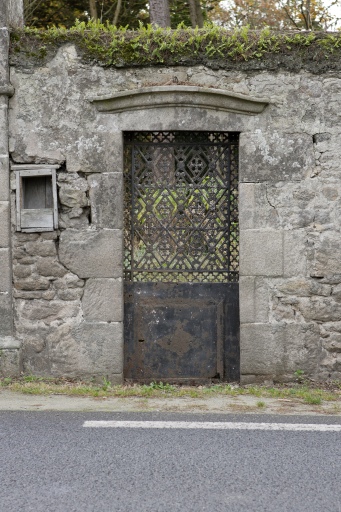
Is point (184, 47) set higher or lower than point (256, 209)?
higher

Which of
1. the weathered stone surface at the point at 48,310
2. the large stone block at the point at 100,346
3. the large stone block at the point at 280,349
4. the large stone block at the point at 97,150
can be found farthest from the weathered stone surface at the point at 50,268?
the large stone block at the point at 280,349

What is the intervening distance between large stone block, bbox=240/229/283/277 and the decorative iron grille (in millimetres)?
225

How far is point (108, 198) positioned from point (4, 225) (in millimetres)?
1046

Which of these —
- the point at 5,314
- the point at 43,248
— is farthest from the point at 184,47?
the point at 5,314

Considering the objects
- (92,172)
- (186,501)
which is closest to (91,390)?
(92,172)

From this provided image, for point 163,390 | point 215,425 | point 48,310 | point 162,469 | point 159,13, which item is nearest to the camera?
point 162,469

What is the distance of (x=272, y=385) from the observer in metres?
7.13

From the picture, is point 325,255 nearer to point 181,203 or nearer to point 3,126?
point 181,203

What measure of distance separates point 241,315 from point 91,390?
1627 millimetres

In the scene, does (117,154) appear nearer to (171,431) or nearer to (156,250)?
(156,250)

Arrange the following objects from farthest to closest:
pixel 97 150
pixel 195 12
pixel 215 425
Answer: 1. pixel 195 12
2. pixel 97 150
3. pixel 215 425

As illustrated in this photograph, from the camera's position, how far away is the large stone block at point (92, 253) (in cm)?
709

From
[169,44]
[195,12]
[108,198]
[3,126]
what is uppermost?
[195,12]

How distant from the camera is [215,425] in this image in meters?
5.50
